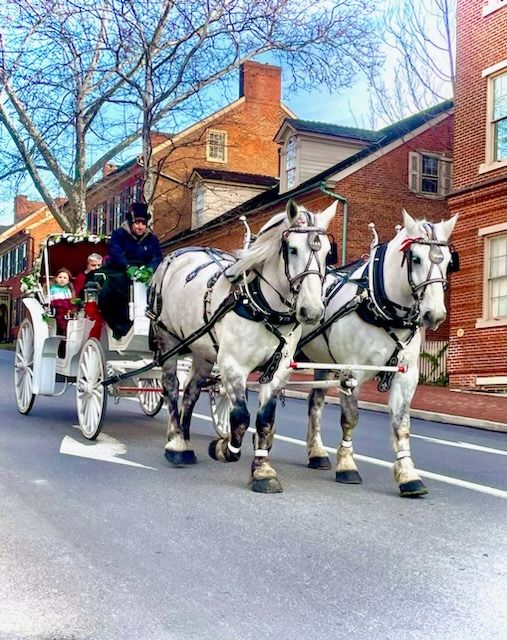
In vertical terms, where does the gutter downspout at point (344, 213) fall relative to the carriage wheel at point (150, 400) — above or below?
above

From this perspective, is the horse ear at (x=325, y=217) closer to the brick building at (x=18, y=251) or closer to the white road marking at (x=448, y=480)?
the white road marking at (x=448, y=480)

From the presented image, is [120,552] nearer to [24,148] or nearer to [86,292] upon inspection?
[86,292]

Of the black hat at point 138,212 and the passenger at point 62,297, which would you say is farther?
the passenger at point 62,297

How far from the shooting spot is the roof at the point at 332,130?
2756 centimetres

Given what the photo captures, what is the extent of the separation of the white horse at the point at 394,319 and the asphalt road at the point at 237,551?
429 millimetres

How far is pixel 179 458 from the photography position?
7.11 meters

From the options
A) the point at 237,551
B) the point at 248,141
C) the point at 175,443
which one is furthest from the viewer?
the point at 248,141

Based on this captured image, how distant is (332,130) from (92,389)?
21900 millimetres

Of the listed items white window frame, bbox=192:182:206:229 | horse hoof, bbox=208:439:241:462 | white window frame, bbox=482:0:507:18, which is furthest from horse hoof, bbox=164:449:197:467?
white window frame, bbox=192:182:206:229

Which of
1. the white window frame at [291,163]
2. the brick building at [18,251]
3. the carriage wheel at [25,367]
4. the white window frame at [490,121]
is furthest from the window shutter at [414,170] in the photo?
the brick building at [18,251]

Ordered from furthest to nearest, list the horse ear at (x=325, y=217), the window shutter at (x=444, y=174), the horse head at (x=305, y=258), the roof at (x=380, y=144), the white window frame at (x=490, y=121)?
1. the window shutter at (x=444, y=174)
2. the roof at (x=380, y=144)
3. the white window frame at (x=490, y=121)
4. the horse ear at (x=325, y=217)
5. the horse head at (x=305, y=258)

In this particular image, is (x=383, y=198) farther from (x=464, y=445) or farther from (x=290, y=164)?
(x=464, y=445)

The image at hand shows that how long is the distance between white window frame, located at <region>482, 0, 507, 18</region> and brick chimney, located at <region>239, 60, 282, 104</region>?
21.2m

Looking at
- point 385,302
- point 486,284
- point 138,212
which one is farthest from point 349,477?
point 486,284
